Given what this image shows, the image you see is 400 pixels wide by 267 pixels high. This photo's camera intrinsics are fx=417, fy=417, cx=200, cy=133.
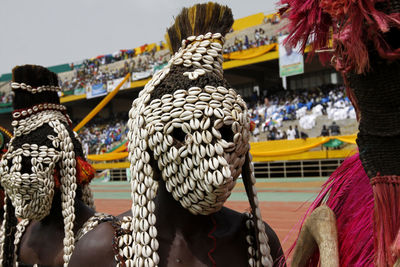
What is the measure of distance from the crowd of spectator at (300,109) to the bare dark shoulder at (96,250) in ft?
42.6

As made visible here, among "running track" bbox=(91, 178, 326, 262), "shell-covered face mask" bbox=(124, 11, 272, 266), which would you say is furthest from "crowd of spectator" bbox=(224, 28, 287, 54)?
"shell-covered face mask" bbox=(124, 11, 272, 266)

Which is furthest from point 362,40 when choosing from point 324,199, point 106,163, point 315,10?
point 106,163

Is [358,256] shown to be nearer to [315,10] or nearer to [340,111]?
[315,10]

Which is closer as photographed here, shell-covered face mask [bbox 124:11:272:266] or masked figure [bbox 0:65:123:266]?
shell-covered face mask [bbox 124:11:272:266]

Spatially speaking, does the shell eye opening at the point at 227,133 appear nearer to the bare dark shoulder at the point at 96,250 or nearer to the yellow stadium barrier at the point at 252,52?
the bare dark shoulder at the point at 96,250

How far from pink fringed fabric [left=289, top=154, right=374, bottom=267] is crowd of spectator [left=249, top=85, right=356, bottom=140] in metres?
12.9

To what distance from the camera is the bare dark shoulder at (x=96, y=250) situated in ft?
4.18

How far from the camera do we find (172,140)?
1.14 meters

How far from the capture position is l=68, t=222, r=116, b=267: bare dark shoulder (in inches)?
50.2

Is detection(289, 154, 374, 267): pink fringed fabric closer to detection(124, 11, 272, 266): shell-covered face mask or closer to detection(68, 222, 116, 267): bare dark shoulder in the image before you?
detection(124, 11, 272, 266): shell-covered face mask

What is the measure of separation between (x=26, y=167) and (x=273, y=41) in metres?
17.7

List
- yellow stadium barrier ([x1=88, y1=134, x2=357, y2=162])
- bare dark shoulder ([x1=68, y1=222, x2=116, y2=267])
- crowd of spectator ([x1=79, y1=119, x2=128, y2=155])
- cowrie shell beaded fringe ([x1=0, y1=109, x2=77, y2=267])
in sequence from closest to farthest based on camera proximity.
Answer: bare dark shoulder ([x1=68, y1=222, x2=116, y2=267]) < cowrie shell beaded fringe ([x1=0, y1=109, x2=77, y2=267]) < yellow stadium barrier ([x1=88, y1=134, x2=357, y2=162]) < crowd of spectator ([x1=79, y1=119, x2=128, y2=155])

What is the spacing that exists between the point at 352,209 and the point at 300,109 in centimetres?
1595

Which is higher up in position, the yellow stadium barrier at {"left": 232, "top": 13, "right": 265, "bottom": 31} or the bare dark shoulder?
the yellow stadium barrier at {"left": 232, "top": 13, "right": 265, "bottom": 31}
